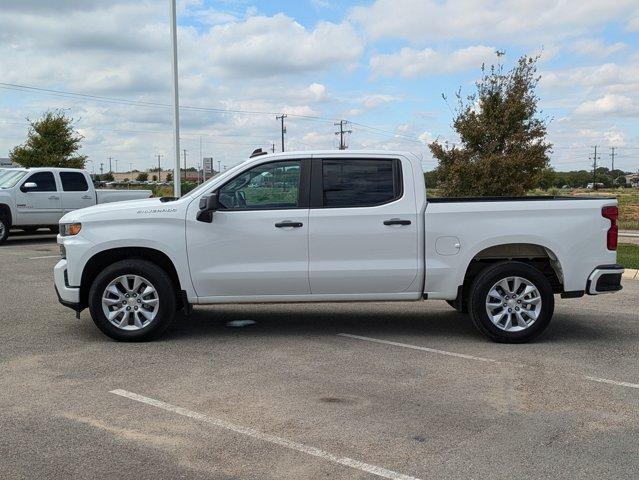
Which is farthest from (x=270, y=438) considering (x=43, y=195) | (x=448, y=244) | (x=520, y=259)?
(x=43, y=195)

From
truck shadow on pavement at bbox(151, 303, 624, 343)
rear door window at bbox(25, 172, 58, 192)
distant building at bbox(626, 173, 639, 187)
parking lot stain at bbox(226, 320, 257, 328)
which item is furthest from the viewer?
distant building at bbox(626, 173, 639, 187)

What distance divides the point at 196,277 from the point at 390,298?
6.65 ft

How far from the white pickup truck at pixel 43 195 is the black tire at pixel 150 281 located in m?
10.9

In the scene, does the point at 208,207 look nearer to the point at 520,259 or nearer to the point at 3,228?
the point at 520,259

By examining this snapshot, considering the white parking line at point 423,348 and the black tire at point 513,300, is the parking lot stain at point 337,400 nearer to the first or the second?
the white parking line at point 423,348

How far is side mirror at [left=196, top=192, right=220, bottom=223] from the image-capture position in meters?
6.68

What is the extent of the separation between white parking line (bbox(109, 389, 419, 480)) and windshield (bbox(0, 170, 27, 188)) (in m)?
14.0

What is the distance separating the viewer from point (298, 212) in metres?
6.86

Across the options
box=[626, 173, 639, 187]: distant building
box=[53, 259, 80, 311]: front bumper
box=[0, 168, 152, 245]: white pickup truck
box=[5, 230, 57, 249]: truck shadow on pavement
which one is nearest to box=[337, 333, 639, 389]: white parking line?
box=[53, 259, 80, 311]: front bumper

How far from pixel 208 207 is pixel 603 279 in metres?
4.13

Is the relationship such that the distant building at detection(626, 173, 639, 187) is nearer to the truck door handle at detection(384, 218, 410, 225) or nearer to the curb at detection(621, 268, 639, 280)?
the curb at detection(621, 268, 639, 280)

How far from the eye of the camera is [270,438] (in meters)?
4.40

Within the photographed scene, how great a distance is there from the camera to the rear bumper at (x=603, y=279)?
6898 mm

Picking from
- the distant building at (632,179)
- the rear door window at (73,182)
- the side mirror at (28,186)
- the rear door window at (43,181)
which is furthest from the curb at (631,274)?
the distant building at (632,179)
